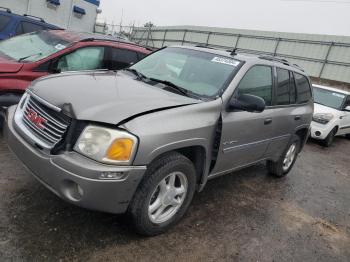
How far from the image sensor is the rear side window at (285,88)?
476cm

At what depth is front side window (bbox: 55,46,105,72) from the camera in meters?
5.41

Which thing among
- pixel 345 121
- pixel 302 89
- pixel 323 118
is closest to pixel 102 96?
pixel 302 89

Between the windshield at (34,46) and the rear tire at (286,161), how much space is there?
3743 mm

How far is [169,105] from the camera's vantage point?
3.18 metres

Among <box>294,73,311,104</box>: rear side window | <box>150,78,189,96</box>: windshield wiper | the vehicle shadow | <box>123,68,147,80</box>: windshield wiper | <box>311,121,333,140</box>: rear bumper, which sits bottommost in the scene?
the vehicle shadow

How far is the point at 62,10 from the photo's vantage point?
21734 mm

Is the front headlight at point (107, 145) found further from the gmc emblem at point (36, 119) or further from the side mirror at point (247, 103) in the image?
the side mirror at point (247, 103)

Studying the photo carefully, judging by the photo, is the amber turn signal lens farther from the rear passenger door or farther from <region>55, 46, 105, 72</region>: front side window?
<region>55, 46, 105, 72</region>: front side window

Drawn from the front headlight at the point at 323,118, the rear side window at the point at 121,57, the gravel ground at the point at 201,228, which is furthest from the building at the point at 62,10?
the gravel ground at the point at 201,228

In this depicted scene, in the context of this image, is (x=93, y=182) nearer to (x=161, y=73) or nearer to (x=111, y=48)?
(x=161, y=73)

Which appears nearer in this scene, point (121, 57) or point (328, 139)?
point (121, 57)

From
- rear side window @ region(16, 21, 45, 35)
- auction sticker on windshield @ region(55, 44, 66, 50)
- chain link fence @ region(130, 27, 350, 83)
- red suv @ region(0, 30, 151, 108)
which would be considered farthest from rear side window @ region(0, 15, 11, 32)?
chain link fence @ region(130, 27, 350, 83)

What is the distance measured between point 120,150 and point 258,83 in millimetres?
2214

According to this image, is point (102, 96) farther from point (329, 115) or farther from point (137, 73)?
point (329, 115)
